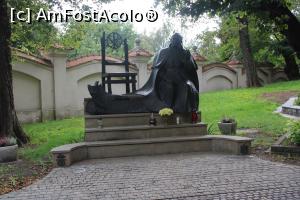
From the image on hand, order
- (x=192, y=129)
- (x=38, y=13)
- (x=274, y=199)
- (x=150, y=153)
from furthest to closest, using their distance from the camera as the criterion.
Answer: (x=38, y=13), (x=192, y=129), (x=150, y=153), (x=274, y=199)

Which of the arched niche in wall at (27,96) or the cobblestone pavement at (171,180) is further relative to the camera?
the arched niche in wall at (27,96)

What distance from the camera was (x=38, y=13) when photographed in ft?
39.0

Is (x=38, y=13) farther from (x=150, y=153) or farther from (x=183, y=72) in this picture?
(x=150, y=153)

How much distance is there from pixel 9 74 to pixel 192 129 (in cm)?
482

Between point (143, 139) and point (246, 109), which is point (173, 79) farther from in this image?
point (246, 109)

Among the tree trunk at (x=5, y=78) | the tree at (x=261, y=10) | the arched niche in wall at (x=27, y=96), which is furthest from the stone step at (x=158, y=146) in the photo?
the arched niche in wall at (x=27, y=96)

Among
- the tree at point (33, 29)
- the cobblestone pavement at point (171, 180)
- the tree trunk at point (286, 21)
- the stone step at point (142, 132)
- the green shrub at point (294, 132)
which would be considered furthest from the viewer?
the tree at point (33, 29)

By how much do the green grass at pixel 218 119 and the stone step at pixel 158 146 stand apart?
99 cm

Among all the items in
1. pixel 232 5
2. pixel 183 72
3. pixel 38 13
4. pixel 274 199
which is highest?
pixel 38 13

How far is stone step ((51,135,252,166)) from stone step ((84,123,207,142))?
0.18m

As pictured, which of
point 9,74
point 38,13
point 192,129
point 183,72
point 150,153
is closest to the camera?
point 150,153

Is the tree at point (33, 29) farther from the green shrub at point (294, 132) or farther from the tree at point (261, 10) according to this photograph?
the green shrub at point (294, 132)

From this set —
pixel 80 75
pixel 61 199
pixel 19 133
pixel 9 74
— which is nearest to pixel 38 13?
pixel 9 74

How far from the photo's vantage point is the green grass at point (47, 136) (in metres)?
8.84
